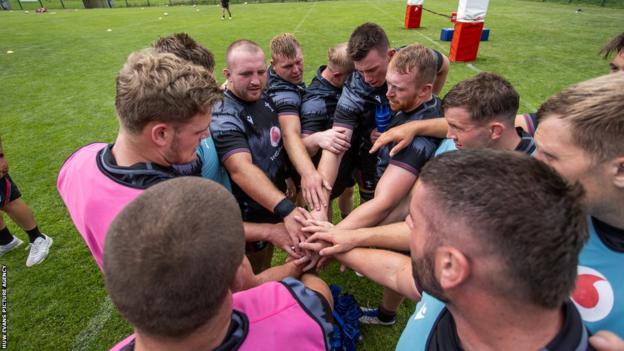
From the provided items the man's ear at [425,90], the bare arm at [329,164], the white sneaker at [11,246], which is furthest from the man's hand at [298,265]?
the white sneaker at [11,246]

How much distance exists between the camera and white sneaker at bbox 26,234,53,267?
4.16 m

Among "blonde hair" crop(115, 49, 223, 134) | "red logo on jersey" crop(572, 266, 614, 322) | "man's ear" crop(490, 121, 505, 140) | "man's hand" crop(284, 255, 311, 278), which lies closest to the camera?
"red logo on jersey" crop(572, 266, 614, 322)

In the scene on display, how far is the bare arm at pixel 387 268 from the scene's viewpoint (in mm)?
1903

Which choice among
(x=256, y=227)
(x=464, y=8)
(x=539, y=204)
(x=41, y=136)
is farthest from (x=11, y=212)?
(x=464, y=8)

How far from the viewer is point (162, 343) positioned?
111cm

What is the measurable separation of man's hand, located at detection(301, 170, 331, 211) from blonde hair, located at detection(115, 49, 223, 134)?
125cm

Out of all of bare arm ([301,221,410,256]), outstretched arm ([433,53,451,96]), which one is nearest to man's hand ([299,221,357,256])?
bare arm ([301,221,410,256])

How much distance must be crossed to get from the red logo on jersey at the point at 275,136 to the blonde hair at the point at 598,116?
2.05 metres

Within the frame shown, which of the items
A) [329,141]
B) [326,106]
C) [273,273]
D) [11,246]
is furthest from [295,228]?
[11,246]

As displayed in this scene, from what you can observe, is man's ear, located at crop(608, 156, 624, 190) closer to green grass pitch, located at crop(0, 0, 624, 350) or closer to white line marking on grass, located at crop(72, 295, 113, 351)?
green grass pitch, located at crop(0, 0, 624, 350)

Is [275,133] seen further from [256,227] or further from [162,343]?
[162,343]

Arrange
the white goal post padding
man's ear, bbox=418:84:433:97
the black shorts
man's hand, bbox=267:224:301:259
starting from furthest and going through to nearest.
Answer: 1. the white goal post padding
2. the black shorts
3. man's ear, bbox=418:84:433:97
4. man's hand, bbox=267:224:301:259

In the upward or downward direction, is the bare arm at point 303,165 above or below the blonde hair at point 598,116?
below

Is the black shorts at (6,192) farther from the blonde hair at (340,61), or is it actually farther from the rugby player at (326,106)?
the blonde hair at (340,61)
